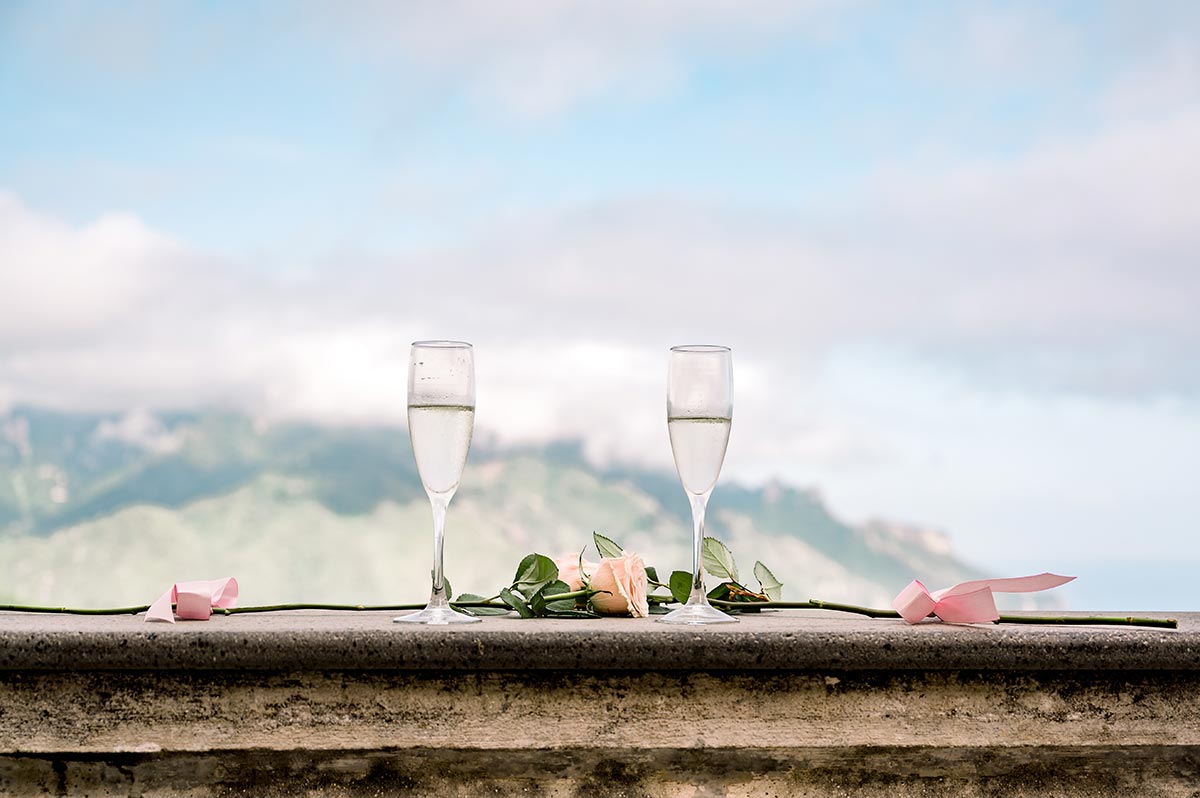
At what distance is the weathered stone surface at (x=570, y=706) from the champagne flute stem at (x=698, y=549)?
119 mm

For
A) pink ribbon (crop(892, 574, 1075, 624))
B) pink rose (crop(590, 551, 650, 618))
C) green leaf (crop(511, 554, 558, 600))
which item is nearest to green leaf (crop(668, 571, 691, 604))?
pink rose (crop(590, 551, 650, 618))

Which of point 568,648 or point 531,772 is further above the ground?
point 568,648

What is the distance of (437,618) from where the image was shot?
4.42 ft

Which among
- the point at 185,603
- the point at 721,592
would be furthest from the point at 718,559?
the point at 185,603

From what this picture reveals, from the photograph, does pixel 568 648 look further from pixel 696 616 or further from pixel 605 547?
pixel 605 547

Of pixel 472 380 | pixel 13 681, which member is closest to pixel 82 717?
pixel 13 681

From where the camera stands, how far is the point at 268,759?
4.39 feet

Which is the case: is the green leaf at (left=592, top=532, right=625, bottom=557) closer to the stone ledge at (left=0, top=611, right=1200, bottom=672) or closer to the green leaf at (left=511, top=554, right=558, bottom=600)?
the green leaf at (left=511, top=554, right=558, bottom=600)

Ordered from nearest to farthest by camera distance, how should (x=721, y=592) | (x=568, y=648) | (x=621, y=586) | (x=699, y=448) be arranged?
(x=568, y=648), (x=699, y=448), (x=621, y=586), (x=721, y=592)

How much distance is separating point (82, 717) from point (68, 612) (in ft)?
0.82

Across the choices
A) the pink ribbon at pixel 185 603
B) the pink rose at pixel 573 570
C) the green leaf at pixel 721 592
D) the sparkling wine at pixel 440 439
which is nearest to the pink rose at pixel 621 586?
the pink rose at pixel 573 570

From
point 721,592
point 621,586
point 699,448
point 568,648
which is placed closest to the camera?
point 568,648

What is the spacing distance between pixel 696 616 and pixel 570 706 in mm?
185

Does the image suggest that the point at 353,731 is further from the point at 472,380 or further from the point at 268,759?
the point at 472,380
